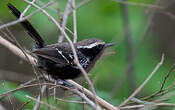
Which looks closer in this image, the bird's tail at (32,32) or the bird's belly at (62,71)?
the bird's tail at (32,32)

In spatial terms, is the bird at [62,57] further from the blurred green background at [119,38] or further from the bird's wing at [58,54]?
the blurred green background at [119,38]

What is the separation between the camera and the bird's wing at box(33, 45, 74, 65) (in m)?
4.16

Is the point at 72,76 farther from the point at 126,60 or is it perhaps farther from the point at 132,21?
the point at 132,21

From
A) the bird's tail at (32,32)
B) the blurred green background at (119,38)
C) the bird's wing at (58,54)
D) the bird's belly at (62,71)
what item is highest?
the bird's tail at (32,32)

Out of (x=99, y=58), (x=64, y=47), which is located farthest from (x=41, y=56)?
(x=99, y=58)

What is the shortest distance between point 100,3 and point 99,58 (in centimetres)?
181

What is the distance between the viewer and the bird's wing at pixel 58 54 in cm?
416

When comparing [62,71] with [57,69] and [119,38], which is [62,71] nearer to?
[57,69]

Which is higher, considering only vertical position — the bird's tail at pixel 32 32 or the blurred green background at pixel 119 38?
the bird's tail at pixel 32 32

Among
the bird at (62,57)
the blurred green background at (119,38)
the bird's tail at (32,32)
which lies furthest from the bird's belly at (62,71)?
the blurred green background at (119,38)

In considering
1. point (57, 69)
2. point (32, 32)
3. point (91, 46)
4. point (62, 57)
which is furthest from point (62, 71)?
point (32, 32)

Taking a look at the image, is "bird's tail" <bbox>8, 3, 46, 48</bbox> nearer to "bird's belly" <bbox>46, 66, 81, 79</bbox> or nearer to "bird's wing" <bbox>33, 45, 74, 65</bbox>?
"bird's wing" <bbox>33, 45, 74, 65</bbox>

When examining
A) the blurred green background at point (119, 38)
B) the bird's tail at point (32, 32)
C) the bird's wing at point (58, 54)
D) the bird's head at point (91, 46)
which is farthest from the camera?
the blurred green background at point (119, 38)

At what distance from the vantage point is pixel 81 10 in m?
6.03
